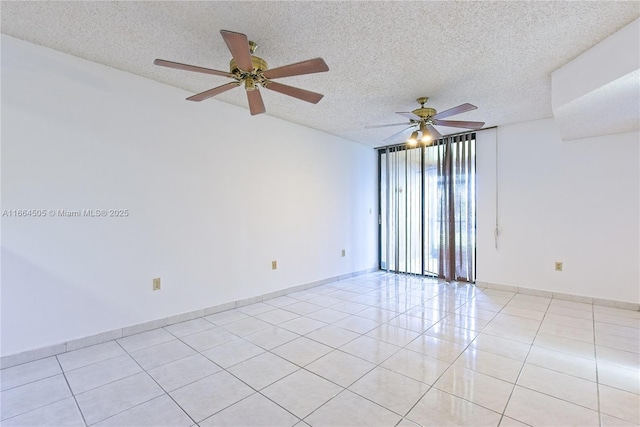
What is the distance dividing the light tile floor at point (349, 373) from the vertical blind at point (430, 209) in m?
1.60

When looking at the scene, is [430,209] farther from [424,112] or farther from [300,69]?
[300,69]

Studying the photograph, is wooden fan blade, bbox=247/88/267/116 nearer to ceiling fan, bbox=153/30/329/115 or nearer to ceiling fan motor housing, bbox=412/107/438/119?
ceiling fan, bbox=153/30/329/115

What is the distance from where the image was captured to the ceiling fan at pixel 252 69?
184 centimetres

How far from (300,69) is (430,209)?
400cm

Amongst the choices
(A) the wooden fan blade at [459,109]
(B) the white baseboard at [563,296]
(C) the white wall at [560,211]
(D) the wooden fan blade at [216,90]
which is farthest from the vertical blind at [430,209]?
(D) the wooden fan blade at [216,90]

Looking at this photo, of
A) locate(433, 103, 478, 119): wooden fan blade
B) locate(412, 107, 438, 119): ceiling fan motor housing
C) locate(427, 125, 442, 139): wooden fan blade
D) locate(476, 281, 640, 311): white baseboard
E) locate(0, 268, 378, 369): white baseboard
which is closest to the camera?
locate(0, 268, 378, 369): white baseboard

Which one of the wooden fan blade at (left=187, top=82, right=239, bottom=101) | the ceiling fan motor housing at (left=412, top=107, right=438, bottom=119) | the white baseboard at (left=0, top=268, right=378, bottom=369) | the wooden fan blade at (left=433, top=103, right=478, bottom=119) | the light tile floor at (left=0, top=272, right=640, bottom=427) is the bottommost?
the light tile floor at (left=0, top=272, right=640, bottom=427)

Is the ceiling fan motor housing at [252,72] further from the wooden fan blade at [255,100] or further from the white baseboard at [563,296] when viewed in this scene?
the white baseboard at [563,296]

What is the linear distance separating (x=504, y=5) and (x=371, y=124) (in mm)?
2635

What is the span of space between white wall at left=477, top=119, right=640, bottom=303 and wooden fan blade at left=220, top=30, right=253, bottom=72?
4.13 m

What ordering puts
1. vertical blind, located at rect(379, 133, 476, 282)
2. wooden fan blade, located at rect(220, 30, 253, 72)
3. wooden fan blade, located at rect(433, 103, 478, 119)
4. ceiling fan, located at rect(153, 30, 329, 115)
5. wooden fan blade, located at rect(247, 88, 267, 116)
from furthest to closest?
vertical blind, located at rect(379, 133, 476, 282), wooden fan blade, located at rect(433, 103, 478, 119), wooden fan blade, located at rect(247, 88, 267, 116), ceiling fan, located at rect(153, 30, 329, 115), wooden fan blade, located at rect(220, 30, 253, 72)

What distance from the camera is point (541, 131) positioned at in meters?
4.28

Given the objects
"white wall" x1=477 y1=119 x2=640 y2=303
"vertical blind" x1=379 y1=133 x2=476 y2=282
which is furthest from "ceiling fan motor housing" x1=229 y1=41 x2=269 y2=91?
"white wall" x1=477 y1=119 x2=640 y2=303

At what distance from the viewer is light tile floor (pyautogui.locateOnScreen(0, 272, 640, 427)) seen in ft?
5.84
